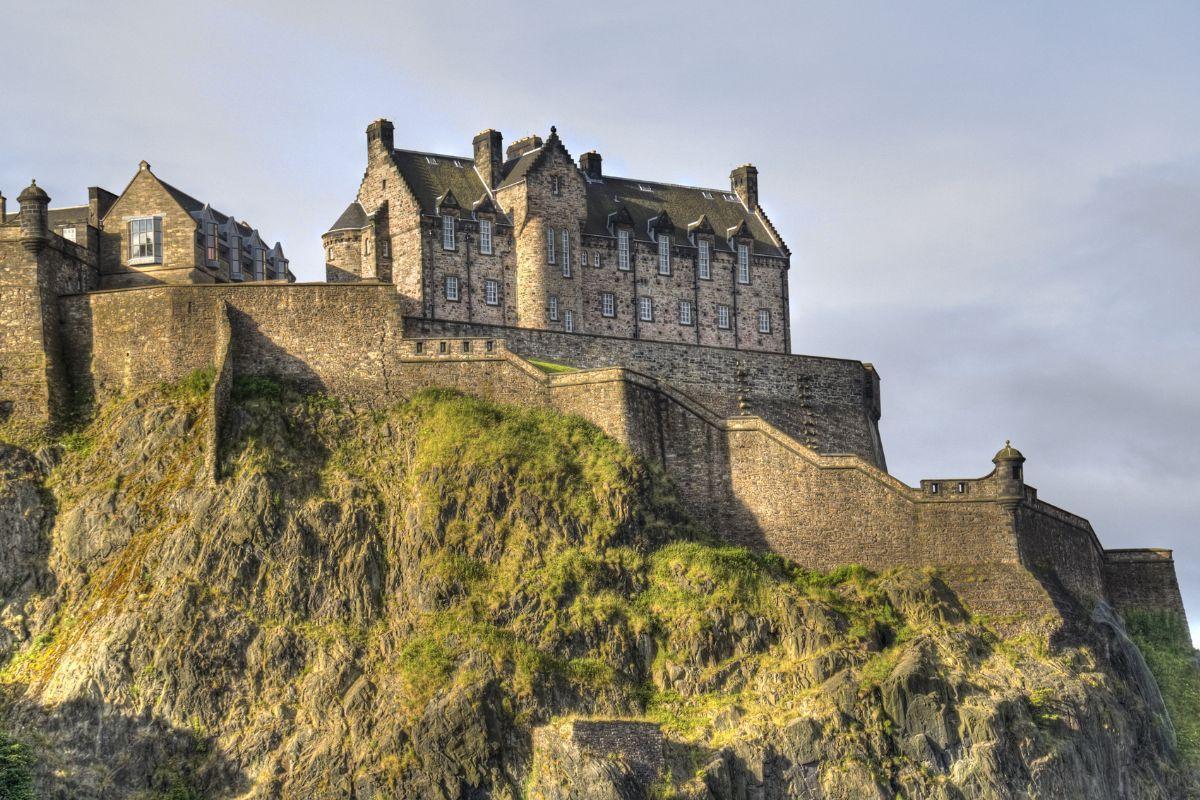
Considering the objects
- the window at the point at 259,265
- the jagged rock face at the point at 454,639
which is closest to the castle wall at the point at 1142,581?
the jagged rock face at the point at 454,639

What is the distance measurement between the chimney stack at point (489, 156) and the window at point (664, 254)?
785cm

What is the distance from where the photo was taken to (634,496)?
7412cm

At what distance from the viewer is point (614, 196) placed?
307 ft

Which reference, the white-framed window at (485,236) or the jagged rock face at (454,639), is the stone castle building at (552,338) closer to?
the white-framed window at (485,236)

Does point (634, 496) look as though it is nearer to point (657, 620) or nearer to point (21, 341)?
point (657, 620)

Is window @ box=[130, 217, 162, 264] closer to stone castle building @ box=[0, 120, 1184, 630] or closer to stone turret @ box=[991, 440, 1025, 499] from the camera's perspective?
stone castle building @ box=[0, 120, 1184, 630]

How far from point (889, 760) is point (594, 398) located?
57.1 ft

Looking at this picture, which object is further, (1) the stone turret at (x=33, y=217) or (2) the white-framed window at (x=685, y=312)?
(2) the white-framed window at (x=685, y=312)

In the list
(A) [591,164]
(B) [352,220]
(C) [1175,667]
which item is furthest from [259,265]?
(C) [1175,667]

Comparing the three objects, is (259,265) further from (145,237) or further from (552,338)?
(552,338)

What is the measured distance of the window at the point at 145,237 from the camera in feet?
268

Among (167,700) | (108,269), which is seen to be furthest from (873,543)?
(108,269)

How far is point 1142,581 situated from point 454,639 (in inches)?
1301

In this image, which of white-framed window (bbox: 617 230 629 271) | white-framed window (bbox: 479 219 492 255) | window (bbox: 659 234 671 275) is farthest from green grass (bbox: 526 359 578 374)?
window (bbox: 659 234 671 275)
